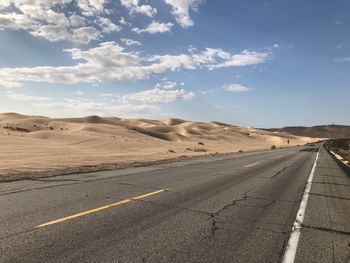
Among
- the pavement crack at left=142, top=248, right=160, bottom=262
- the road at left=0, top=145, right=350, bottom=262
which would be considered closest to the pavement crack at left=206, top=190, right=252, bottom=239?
the road at left=0, top=145, right=350, bottom=262

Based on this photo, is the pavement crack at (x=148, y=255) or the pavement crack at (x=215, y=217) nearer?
the pavement crack at (x=148, y=255)

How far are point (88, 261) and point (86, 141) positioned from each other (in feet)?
174

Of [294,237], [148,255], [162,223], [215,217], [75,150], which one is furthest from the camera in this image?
[75,150]

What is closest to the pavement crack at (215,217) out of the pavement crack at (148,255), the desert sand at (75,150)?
the pavement crack at (148,255)

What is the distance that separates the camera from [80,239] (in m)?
6.10

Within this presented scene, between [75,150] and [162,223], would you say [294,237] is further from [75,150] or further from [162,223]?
[75,150]

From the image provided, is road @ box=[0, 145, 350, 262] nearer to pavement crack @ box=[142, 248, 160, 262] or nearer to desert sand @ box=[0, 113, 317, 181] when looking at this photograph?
pavement crack @ box=[142, 248, 160, 262]

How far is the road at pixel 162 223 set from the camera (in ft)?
18.5

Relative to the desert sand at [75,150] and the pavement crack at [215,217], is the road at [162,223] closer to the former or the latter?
the pavement crack at [215,217]

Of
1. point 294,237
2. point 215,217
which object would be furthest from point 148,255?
point 215,217

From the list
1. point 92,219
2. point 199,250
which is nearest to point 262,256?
point 199,250

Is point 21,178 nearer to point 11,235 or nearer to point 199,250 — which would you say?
point 11,235

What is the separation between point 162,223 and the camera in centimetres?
737

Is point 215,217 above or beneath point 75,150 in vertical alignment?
above
